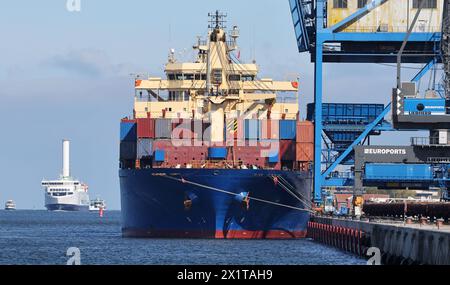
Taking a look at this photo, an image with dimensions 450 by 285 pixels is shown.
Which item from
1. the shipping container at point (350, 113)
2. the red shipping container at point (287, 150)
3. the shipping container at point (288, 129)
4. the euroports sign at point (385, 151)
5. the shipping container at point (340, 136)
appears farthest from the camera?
the shipping container at point (340, 136)

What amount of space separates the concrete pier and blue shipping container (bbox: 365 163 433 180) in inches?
1000

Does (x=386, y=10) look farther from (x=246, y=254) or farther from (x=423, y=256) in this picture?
(x=423, y=256)

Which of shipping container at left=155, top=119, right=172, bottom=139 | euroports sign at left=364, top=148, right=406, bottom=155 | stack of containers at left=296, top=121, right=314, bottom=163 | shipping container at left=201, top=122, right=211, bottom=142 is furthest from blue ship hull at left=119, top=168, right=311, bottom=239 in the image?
euroports sign at left=364, top=148, right=406, bottom=155

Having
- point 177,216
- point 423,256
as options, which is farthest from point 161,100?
point 423,256

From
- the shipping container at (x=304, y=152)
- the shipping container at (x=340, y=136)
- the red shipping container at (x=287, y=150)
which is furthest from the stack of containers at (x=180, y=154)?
the shipping container at (x=340, y=136)

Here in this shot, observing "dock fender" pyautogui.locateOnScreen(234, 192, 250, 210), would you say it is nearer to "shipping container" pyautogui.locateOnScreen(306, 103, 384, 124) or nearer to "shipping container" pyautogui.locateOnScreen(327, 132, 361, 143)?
"shipping container" pyautogui.locateOnScreen(306, 103, 384, 124)

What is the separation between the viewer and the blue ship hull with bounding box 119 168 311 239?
3150 inches

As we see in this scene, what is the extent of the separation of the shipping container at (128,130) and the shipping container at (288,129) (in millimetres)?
9676

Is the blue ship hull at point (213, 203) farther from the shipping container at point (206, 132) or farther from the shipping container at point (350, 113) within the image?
the shipping container at point (350, 113)

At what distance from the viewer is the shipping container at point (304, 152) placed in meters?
86.2

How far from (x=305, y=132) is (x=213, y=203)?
32.8ft

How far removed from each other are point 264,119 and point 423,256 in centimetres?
4275

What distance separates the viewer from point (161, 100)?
9319cm

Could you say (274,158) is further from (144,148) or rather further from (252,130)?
(144,148)
